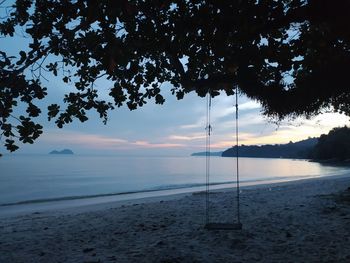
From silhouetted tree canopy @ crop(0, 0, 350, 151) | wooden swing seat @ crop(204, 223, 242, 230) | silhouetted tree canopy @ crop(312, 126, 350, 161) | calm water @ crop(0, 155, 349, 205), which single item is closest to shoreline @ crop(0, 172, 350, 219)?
calm water @ crop(0, 155, 349, 205)

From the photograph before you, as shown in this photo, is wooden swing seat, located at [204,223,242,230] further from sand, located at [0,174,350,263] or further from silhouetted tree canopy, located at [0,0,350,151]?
silhouetted tree canopy, located at [0,0,350,151]

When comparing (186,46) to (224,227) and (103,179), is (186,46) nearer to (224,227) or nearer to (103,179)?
(224,227)

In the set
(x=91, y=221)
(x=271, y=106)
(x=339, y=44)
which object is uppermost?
(x=339, y=44)

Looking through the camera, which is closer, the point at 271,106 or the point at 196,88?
the point at 196,88

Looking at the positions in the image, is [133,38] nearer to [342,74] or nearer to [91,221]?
[342,74]

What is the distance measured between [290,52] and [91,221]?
7.62 m

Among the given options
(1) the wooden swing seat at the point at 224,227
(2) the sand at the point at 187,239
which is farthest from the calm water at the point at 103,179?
(1) the wooden swing seat at the point at 224,227

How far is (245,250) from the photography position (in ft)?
20.9

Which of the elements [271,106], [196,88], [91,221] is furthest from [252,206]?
[196,88]

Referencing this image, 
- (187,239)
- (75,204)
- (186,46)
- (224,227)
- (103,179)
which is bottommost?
(103,179)

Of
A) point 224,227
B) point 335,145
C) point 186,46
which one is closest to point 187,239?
point 224,227

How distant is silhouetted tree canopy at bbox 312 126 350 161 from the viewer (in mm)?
92625

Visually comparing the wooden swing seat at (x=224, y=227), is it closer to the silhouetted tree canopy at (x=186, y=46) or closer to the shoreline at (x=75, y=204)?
the silhouetted tree canopy at (x=186, y=46)

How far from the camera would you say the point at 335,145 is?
3878 inches
